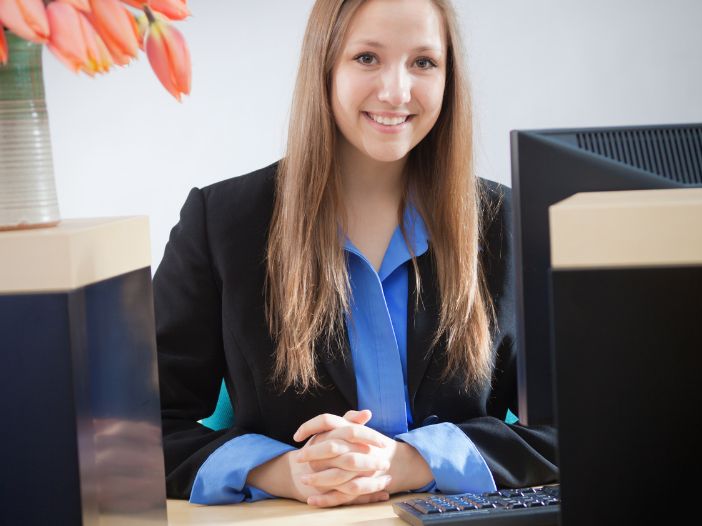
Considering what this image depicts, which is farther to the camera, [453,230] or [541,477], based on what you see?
[453,230]

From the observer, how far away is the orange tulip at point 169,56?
99 centimetres

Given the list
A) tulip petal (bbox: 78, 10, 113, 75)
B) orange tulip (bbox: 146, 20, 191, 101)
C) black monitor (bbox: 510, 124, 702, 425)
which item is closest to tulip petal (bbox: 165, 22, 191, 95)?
orange tulip (bbox: 146, 20, 191, 101)

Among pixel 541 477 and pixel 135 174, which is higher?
pixel 135 174

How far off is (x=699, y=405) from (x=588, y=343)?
99 mm

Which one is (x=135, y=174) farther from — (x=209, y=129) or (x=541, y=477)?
(x=541, y=477)

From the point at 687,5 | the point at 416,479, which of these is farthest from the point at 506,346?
the point at 687,5

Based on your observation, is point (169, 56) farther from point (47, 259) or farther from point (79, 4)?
point (47, 259)

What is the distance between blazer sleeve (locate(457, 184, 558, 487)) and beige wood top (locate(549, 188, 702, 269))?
26.0 inches

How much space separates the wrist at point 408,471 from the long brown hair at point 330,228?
22 cm

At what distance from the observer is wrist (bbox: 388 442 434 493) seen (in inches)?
53.2

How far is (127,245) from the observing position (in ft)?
3.44

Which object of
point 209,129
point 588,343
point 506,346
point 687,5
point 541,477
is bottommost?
point 541,477

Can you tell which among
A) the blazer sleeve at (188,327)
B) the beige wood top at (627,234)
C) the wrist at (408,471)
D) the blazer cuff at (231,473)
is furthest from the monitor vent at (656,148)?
the blazer sleeve at (188,327)

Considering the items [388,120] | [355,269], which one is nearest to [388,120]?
[388,120]
